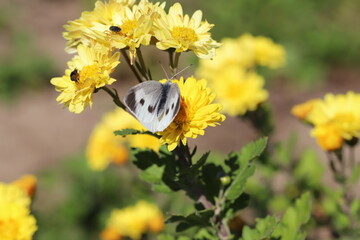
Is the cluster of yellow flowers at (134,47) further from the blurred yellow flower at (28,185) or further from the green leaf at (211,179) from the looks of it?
the blurred yellow flower at (28,185)

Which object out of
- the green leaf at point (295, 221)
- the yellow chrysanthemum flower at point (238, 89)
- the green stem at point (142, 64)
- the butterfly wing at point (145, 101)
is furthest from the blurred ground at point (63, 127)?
the butterfly wing at point (145, 101)

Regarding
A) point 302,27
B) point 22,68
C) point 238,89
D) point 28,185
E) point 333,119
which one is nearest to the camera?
point 28,185

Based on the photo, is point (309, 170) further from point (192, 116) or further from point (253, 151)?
point (192, 116)

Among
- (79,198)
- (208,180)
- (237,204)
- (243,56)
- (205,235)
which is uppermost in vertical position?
(243,56)

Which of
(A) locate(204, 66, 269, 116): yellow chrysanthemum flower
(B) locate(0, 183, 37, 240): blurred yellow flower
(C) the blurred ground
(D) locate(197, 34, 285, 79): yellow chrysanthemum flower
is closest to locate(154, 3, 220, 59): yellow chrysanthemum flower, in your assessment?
(B) locate(0, 183, 37, 240): blurred yellow flower

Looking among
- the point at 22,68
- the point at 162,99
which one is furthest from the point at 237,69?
the point at 22,68

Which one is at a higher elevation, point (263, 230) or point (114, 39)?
point (114, 39)

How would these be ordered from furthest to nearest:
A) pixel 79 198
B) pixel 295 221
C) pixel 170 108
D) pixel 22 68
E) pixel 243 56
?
pixel 22 68
pixel 79 198
pixel 243 56
pixel 295 221
pixel 170 108
